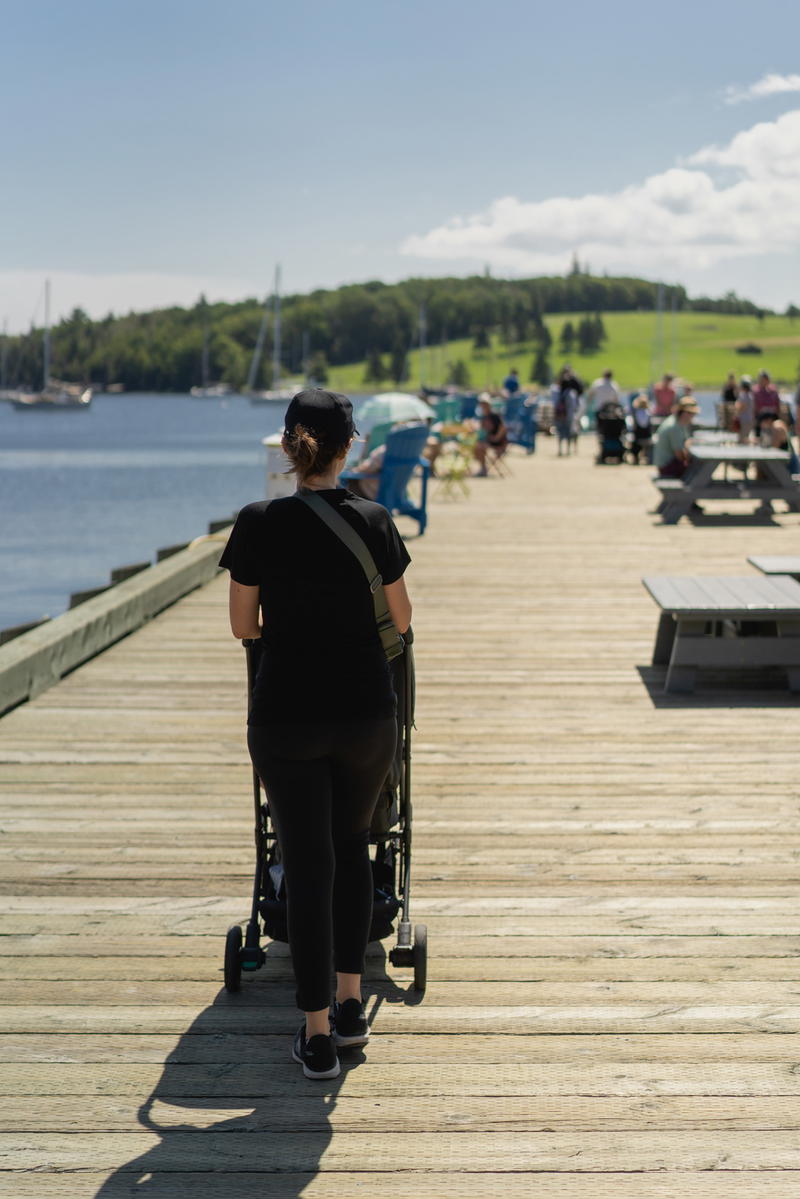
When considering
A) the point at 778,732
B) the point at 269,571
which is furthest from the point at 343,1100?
the point at 778,732

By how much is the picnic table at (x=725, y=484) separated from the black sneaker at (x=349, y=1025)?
1300cm

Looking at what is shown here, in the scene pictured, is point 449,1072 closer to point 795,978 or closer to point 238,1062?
point 238,1062

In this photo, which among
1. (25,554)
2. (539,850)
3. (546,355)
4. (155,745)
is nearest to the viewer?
(539,850)

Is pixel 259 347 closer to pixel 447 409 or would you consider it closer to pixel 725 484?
pixel 447 409

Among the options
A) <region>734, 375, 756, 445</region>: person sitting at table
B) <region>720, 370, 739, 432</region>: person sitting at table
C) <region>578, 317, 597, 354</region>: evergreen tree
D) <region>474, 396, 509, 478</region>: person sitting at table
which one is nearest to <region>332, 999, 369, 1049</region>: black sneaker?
<region>474, 396, 509, 478</region>: person sitting at table

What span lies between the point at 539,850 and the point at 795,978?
1.30 metres

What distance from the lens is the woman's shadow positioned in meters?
2.84

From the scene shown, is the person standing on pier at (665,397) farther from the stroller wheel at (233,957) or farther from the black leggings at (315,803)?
the black leggings at (315,803)

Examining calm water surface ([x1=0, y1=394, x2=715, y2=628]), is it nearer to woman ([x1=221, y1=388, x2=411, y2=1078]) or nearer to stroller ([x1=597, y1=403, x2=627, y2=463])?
stroller ([x1=597, y1=403, x2=627, y2=463])

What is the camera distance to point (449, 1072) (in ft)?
10.8

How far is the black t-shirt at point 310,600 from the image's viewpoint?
3.20 m

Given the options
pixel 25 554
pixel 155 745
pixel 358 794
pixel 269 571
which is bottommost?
pixel 25 554

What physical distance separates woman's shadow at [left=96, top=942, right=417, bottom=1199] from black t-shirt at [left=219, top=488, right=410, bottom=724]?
81cm

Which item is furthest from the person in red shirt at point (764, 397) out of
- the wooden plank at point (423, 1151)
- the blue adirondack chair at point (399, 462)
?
the wooden plank at point (423, 1151)
